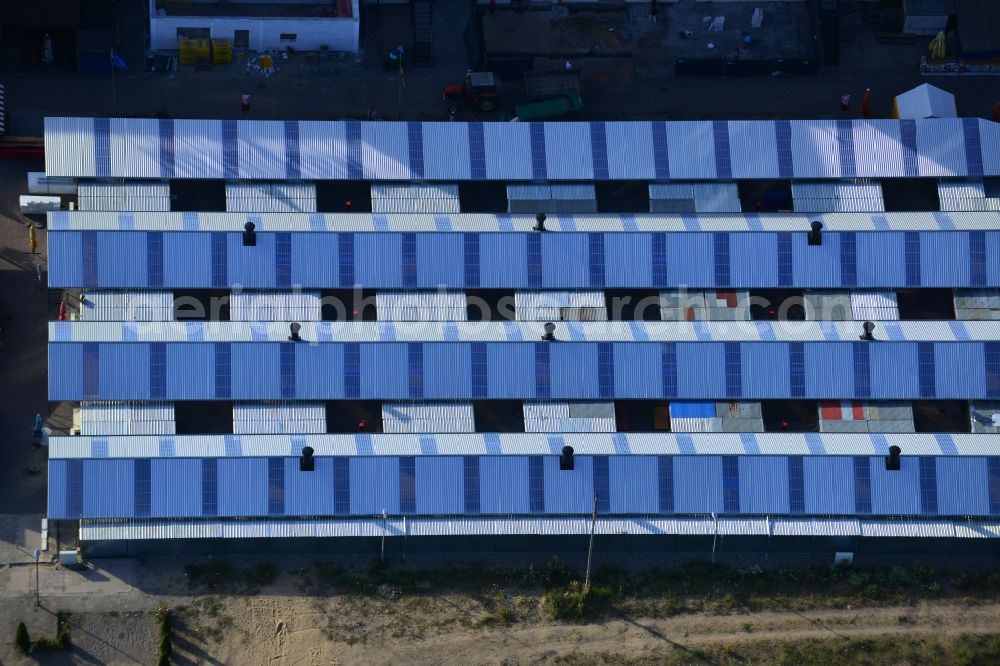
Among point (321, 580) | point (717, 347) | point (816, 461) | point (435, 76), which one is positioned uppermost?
point (435, 76)

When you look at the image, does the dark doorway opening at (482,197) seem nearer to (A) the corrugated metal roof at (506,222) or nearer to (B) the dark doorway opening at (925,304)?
(A) the corrugated metal roof at (506,222)

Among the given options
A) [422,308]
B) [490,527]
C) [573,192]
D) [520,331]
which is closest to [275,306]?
[422,308]

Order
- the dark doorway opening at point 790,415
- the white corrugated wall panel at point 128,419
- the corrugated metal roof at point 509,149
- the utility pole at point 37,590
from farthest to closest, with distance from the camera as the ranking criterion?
the corrugated metal roof at point 509,149 < the dark doorway opening at point 790,415 < the white corrugated wall panel at point 128,419 < the utility pole at point 37,590

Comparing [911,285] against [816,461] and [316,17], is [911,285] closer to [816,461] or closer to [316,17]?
[816,461]

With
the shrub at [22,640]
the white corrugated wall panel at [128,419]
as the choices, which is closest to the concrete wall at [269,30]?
the white corrugated wall panel at [128,419]

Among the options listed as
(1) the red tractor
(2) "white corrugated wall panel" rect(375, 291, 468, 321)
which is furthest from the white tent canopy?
(2) "white corrugated wall panel" rect(375, 291, 468, 321)

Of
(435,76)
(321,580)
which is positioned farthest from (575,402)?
(435,76)
